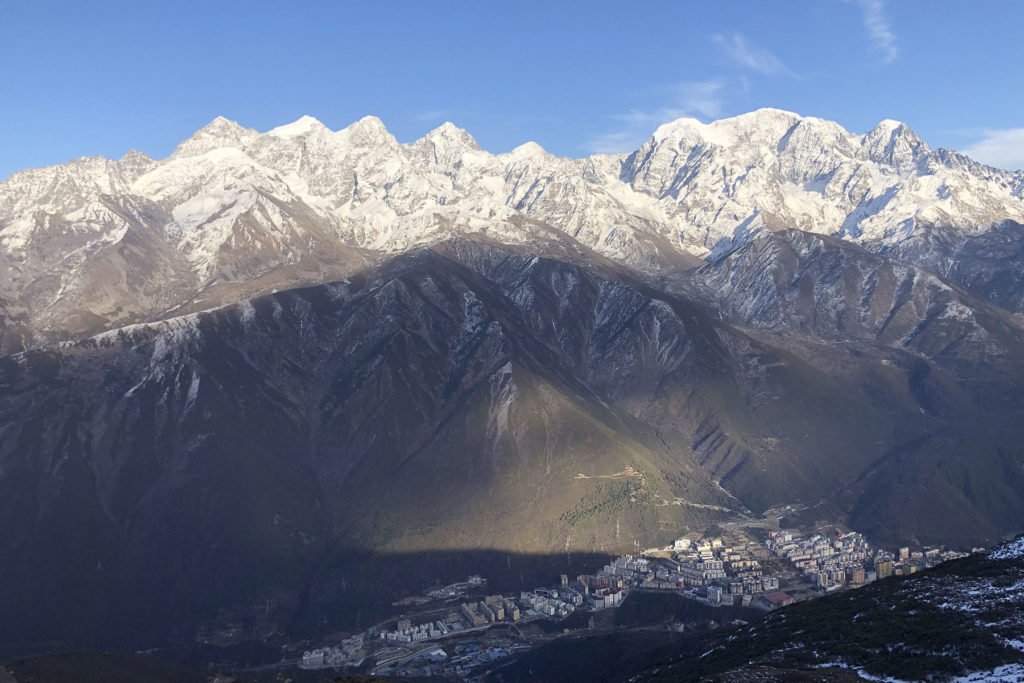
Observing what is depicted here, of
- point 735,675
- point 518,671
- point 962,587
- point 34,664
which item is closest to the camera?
point 735,675

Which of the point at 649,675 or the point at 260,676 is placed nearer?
the point at 649,675

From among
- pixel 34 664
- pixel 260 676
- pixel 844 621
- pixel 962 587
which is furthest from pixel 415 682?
pixel 962 587

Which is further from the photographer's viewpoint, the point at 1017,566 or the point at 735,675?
the point at 1017,566

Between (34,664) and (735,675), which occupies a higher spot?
(34,664)

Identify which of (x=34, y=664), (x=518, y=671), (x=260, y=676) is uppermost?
(x=34, y=664)

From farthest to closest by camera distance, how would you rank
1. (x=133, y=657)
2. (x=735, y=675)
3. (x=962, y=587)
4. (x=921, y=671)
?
(x=133, y=657) → (x=962, y=587) → (x=735, y=675) → (x=921, y=671)

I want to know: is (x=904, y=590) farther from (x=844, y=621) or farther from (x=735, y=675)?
(x=735, y=675)

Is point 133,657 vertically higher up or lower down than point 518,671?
higher up

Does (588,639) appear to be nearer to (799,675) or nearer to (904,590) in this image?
(904,590)

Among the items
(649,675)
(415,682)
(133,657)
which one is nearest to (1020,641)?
(649,675)
